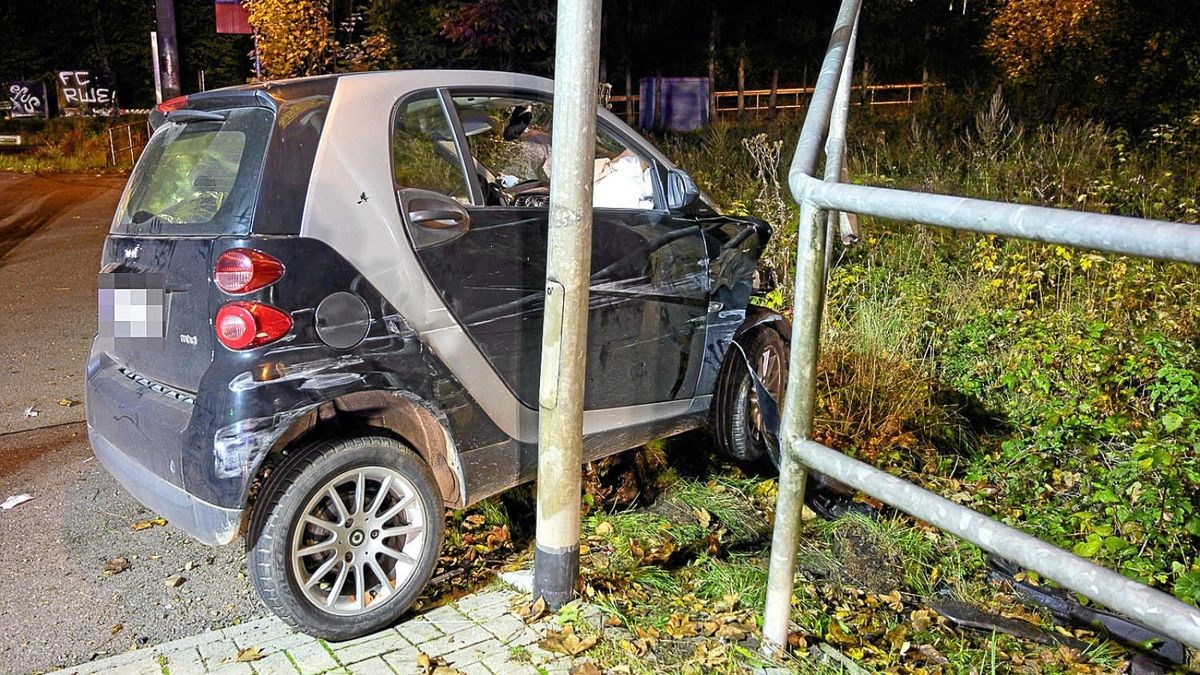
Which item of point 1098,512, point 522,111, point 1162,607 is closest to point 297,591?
point 522,111

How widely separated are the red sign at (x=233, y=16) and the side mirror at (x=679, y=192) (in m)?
13.2

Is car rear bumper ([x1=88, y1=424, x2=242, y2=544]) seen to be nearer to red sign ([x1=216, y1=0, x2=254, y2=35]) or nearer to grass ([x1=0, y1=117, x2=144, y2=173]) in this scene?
red sign ([x1=216, y1=0, x2=254, y2=35])

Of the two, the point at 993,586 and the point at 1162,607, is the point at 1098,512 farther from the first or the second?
the point at 1162,607

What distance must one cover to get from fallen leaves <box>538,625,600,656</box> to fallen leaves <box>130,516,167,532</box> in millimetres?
2108

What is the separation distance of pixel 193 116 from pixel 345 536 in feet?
5.32

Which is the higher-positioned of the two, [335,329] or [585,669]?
[335,329]

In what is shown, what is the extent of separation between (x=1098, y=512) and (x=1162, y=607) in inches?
110

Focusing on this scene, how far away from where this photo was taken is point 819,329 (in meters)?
2.44

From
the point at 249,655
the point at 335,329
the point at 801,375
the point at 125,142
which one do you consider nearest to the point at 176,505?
the point at 249,655

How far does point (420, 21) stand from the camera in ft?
39.1

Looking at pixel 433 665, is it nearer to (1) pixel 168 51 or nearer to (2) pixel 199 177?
(2) pixel 199 177

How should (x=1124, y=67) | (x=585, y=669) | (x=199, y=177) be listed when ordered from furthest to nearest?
(x=1124, y=67)
(x=199, y=177)
(x=585, y=669)

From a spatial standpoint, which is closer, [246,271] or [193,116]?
[246,271]

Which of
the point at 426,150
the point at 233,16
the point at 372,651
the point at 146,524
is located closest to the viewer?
the point at 372,651
